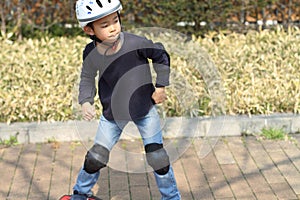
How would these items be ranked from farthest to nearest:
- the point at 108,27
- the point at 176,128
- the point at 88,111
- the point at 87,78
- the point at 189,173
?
the point at 176,128 → the point at 189,173 → the point at 87,78 → the point at 88,111 → the point at 108,27

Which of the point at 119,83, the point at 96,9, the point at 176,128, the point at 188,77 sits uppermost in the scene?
the point at 96,9

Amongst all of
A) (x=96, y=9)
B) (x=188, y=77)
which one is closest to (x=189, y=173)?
Result: (x=188, y=77)

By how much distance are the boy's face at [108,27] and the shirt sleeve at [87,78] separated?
8.2 inches

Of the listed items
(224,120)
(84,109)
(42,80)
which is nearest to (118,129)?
(84,109)

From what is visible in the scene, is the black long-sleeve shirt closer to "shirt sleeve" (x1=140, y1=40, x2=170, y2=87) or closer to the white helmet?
"shirt sleeve" (x1=140, y1=40, x2=170, y2=87)

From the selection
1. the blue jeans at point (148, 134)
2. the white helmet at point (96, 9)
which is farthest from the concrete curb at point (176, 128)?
the white helmet at point (96, 9)

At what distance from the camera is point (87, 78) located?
4129mm

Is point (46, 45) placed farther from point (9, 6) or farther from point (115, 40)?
point (115, 40)

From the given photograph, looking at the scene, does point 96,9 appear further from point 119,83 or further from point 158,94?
point 158,94

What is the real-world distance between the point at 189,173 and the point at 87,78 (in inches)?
58.0

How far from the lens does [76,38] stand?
7859 mm

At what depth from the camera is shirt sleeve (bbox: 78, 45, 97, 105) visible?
4.08m

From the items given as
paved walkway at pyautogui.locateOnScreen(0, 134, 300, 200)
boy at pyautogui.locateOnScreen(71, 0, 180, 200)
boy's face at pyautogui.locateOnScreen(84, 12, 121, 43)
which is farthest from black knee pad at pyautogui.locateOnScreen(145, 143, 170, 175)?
boy's face at pyautogui.locateOnScreen(84, 12, 121, 43)

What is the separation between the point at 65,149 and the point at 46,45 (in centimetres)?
221
